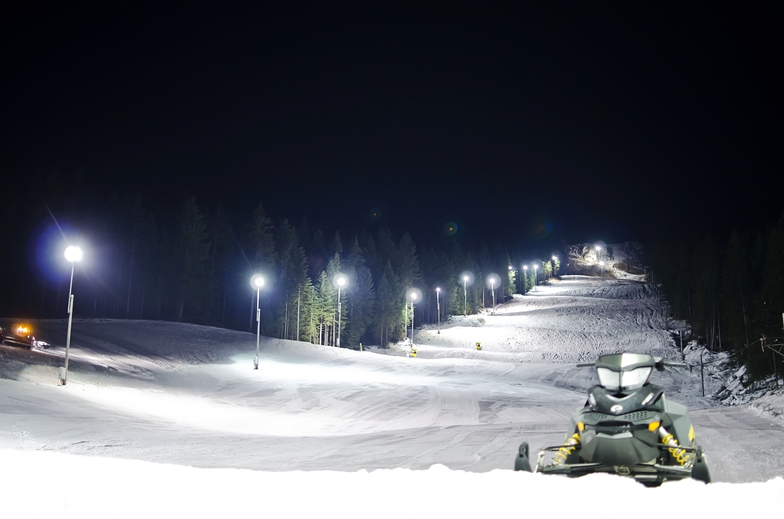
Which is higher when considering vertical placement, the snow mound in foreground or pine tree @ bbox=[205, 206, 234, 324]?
pine tree @ bbox=[205, 206, 234, 324]

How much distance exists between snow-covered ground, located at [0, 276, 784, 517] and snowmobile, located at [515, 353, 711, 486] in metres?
0.32

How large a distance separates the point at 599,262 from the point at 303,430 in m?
187

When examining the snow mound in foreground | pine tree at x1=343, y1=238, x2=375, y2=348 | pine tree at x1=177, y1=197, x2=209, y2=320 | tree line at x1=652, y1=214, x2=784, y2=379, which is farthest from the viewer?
pine tree at x1=343, y1=238, x2=375, y2=348

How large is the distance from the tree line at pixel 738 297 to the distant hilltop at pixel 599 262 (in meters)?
72.5

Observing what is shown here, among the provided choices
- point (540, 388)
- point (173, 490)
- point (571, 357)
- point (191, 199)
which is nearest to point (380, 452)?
point (173, 490)

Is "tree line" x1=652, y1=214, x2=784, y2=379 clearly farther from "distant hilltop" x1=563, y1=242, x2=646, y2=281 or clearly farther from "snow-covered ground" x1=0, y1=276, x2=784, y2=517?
"distant hilltop" x1=563, y1=242, x2=646, y2=281

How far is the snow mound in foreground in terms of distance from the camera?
14.4ft

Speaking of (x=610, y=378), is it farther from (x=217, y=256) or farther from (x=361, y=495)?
(x=217, y=256)

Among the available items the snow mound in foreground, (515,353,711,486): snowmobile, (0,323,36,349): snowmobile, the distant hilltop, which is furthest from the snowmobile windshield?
the distant hilltop

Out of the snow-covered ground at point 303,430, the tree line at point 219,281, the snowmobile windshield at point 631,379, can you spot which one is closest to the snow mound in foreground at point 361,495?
the snow-covered ground at point 303,430

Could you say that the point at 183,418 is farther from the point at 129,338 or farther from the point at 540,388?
the point at 129,338

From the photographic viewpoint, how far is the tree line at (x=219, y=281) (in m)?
63.1

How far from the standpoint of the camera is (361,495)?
505cm

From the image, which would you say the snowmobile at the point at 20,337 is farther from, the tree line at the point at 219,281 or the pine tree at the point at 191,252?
the pine tree at the point at 191,252
